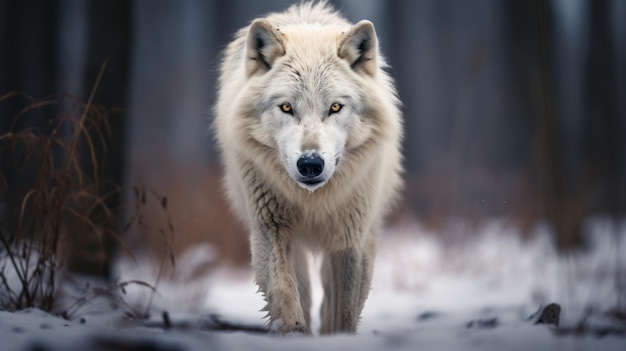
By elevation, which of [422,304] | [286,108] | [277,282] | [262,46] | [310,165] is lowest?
[422,304]

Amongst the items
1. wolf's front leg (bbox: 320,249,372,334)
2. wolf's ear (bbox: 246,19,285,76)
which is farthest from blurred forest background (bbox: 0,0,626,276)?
wolf's front leg (bbox: 320,249,372,334)

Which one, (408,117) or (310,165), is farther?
(408,117)

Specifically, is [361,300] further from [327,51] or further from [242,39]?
[242,39]

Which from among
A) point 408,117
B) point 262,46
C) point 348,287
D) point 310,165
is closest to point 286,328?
point 348,287

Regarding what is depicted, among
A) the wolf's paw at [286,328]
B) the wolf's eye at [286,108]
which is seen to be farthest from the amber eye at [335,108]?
the wolf's paw at [286,328]

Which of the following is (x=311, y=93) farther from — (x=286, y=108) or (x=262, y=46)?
(x=262, y=46)

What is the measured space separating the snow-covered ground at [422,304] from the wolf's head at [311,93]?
3.13ft

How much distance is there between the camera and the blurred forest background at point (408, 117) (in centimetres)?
356

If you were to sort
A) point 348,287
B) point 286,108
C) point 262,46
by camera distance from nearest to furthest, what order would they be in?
point 286,108 → point 262,46 → point 348,287

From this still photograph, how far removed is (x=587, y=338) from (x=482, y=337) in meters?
0.44

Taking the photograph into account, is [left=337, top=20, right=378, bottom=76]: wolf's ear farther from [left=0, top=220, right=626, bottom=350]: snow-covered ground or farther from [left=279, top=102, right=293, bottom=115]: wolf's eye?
[left=0, top=220, right=626, bottom=350]: snow-covered ground

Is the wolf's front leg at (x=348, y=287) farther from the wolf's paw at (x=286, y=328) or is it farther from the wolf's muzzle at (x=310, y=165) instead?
the wolf's muzzle at (x=310, y=165)

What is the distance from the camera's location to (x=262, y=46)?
3.43 metres

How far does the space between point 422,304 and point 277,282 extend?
9.63 ft
